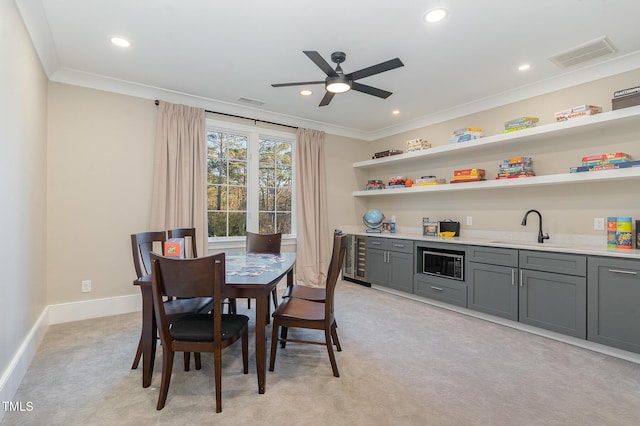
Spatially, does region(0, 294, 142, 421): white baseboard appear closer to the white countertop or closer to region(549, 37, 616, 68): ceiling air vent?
the white countertop

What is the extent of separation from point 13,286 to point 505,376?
354 centimetres

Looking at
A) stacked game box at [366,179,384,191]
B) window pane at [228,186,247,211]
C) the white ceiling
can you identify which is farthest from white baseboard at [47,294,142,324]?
stacked game box at [366,179,384,191]

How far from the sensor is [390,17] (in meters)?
2.44

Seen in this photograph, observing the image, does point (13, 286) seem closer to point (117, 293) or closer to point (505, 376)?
point (117, 293)

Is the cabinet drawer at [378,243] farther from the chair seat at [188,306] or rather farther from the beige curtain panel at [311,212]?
the chair seat at [188,306]

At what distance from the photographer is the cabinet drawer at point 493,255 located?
326 centimetres

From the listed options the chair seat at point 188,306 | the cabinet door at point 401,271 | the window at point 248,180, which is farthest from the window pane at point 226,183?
the cabinet door at point 401,271

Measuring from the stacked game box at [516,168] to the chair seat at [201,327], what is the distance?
3.36 meters

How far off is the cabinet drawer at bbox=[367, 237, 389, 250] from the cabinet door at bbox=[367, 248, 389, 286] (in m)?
0.06

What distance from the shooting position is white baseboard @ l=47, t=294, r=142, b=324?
10.9 ft

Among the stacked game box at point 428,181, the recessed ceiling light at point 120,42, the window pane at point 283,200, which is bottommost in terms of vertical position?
the window pane at point 283,200

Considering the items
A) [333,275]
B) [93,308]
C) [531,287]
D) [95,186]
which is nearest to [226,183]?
[95,186]

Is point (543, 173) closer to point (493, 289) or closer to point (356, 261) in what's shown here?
point (493, 289)

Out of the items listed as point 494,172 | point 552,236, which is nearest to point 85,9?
point 494,172
